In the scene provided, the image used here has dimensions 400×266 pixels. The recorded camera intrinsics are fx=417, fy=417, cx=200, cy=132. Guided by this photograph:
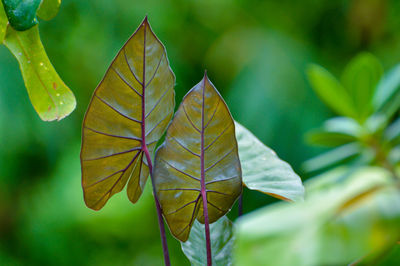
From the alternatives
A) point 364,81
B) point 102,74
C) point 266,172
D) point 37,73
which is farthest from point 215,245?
point 102,74

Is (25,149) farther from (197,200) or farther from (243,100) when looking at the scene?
(197,200)

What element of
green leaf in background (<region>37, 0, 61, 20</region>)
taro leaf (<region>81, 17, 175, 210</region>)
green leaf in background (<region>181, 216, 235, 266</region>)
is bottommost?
green leaf in background (<region>181, 216, 235, 266</region>)

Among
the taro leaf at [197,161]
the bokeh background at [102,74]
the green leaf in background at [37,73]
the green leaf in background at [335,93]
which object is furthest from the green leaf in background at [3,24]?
the bokeh background at [102,74]

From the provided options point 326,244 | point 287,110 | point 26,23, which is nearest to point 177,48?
point 287,110

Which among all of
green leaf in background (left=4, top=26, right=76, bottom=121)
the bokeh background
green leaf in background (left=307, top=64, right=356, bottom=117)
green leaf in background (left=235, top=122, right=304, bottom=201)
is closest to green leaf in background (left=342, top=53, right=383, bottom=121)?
green leaf in background (left=307, top=64, right=356, bottom=117)

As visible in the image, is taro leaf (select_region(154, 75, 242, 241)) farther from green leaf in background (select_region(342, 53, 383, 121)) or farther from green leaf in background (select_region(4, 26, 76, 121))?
green leaf in background (select_region(342, 53, 383, 121))
